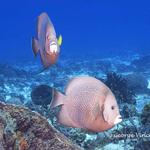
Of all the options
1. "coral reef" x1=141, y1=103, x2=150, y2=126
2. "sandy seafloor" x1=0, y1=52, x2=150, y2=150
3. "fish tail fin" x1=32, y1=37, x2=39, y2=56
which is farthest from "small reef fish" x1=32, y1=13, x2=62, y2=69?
"coral reef" x1=141, y1=103, x2=150, y2=126

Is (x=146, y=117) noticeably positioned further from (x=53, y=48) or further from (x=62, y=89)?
(x=62, y=89)

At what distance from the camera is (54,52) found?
3.45m

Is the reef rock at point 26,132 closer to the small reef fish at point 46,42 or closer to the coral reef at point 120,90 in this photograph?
the small reef fish at point 46,42

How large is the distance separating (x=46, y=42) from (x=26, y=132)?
44.1 inches

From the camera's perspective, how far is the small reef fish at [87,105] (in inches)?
123

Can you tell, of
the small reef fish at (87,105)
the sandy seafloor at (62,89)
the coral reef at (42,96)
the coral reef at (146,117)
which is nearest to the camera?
the small reef fish at (87,105)

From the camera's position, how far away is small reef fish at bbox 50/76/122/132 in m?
3.12

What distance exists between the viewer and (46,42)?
139 inches

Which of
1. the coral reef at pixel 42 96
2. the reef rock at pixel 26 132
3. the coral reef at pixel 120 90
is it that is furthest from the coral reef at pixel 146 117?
the coral reef at pixel 42 96

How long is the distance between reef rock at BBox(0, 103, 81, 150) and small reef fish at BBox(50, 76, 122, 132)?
70 centimetres

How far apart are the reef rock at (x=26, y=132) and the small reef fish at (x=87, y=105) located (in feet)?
2.31

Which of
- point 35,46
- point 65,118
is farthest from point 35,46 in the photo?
point 65,118

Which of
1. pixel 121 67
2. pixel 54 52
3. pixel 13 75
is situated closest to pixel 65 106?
pixel 54 52

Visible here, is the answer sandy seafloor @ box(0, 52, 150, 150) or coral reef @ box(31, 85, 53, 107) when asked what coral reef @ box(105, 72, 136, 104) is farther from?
coral reef @ box(31, 85, 53, 107)
